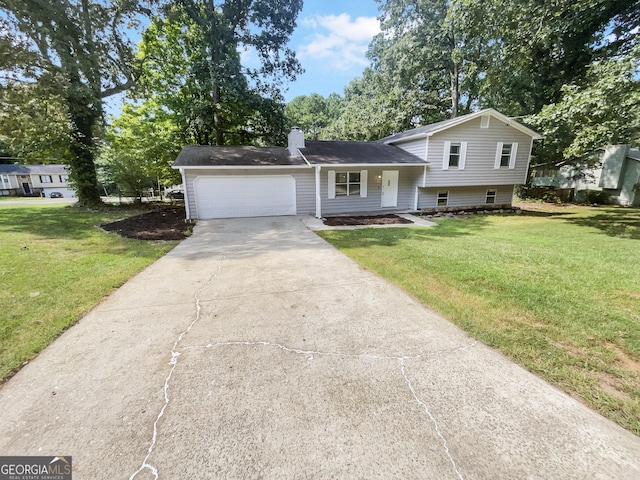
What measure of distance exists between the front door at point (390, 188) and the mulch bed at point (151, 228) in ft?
28.8

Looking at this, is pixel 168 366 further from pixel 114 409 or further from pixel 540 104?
pixel 540 104

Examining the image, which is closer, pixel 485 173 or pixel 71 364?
pixel 71 364

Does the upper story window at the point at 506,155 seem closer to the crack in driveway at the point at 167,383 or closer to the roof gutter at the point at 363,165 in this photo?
the roof gutter at the point at 363,165

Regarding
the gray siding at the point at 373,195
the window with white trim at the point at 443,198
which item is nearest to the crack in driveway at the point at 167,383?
the gray siding at the point at 373,195

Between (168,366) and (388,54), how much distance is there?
2393 centimetres

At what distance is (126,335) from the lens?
3117mm

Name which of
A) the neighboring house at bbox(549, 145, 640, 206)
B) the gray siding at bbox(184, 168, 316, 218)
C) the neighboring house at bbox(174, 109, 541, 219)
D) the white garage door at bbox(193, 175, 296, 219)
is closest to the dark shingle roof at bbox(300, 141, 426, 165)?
the neighboring house at bbox(174, 109, 541, 219)

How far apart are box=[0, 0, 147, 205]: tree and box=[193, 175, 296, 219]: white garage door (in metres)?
6.42

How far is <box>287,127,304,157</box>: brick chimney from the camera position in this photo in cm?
1285

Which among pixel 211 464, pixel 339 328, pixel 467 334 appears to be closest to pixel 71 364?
pixel 211 464

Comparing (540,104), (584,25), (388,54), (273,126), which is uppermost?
(388,54)

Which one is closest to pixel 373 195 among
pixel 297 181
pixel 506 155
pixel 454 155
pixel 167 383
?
pixel 297 181

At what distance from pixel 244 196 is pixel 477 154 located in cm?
1095

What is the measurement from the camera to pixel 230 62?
45.4ft
